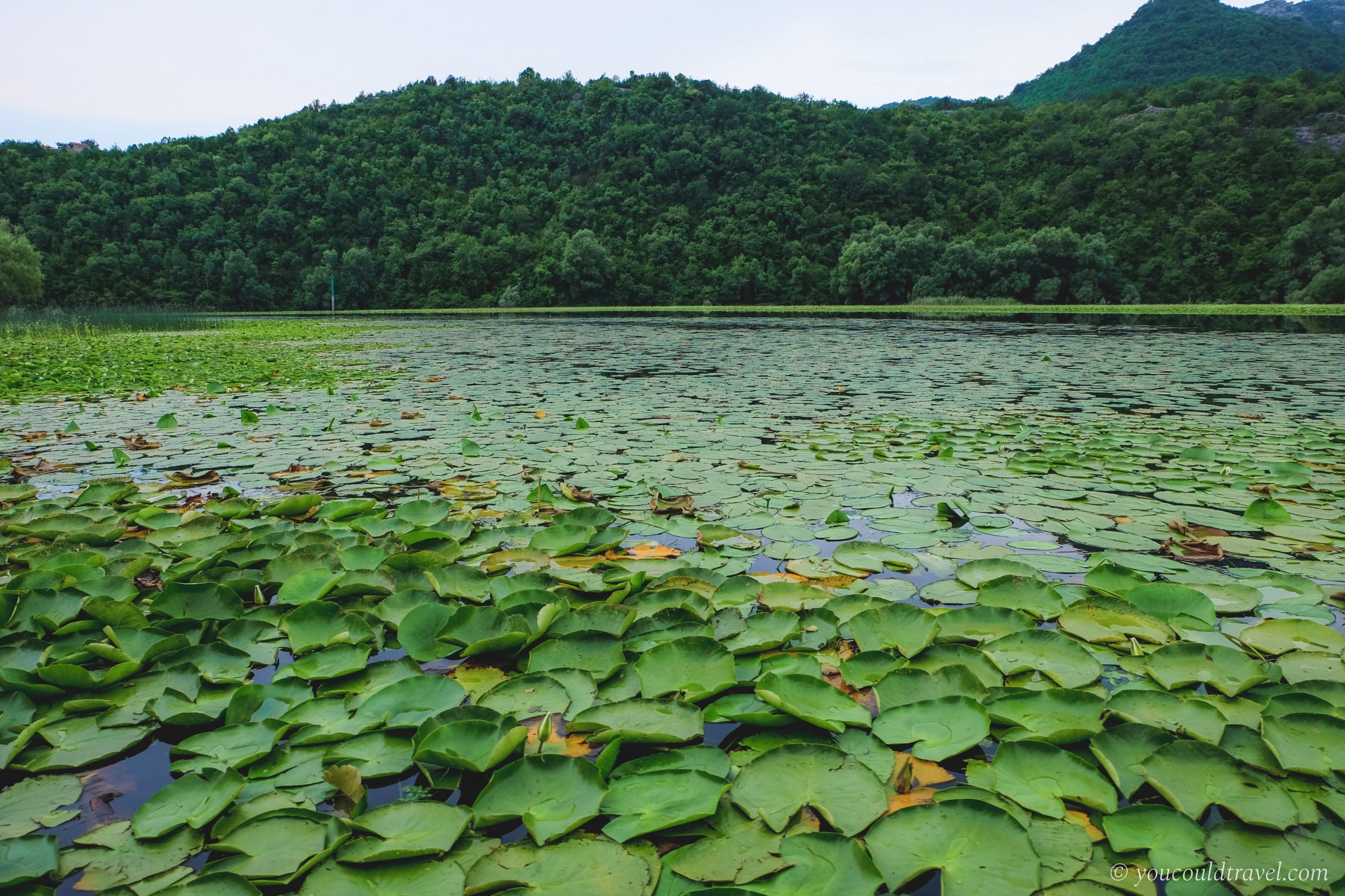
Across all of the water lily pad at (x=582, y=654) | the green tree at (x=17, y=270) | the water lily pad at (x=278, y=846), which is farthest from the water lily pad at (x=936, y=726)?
the green tree at (x=17, y=270)

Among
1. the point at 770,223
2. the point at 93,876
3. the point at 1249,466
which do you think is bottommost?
the point at 93,876

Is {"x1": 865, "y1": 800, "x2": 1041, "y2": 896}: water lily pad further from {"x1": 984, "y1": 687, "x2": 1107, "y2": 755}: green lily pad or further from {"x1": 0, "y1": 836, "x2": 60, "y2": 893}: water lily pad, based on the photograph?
{"x1": 0, "y1": 836, "x2": 60, "y2": 893}: water lily pad

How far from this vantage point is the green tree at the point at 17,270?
2348 centimetres

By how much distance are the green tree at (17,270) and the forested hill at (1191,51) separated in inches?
2620

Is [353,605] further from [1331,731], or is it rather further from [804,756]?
[1331,731]

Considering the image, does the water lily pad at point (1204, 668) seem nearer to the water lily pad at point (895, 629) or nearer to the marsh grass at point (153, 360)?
the water lily pad at point (895, 629)

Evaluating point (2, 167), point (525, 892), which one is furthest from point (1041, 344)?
→ point (2, 167)

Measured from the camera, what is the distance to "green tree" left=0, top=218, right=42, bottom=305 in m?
23.5

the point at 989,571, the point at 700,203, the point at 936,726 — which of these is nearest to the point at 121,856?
the point at 936,726

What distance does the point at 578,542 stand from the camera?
2045 millimetres

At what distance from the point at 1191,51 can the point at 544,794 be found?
7783cm

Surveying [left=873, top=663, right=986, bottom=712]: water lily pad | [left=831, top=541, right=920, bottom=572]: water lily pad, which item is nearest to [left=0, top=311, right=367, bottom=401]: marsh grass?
[left=831, top=541, right=920, bottom=572]: water lily pad

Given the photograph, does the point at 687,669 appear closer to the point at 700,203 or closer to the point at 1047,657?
the point at 1047,657

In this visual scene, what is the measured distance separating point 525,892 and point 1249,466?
3480mm
